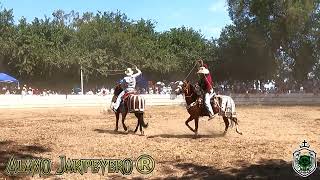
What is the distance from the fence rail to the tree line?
9743 millimetres

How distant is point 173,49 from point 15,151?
5226 centimetres

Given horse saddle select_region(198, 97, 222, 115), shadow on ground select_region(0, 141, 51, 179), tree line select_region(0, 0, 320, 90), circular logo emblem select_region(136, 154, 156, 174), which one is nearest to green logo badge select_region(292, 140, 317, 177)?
circular logo emblem select_region(136, 154, 156, 174)

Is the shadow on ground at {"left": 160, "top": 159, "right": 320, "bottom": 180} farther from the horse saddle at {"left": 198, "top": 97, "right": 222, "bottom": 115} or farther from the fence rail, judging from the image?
the fence rail

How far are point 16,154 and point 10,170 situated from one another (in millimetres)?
1769

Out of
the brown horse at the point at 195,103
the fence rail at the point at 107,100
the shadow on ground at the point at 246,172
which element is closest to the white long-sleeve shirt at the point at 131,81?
the brown horse at the point at 195,103

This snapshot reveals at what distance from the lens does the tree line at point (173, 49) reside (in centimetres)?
5181

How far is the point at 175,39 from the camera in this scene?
217 ft

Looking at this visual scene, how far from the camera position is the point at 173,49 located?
64.5m

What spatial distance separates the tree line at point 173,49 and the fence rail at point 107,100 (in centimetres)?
974

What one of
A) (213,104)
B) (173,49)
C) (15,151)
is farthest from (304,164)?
(173,49)

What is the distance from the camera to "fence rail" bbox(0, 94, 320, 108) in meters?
37.7

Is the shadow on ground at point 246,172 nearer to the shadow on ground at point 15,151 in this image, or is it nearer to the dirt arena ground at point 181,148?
the dirt arena ground at point 181,148

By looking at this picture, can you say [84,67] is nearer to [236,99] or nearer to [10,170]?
[236,99]

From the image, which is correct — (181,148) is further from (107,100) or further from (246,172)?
(107,100)
